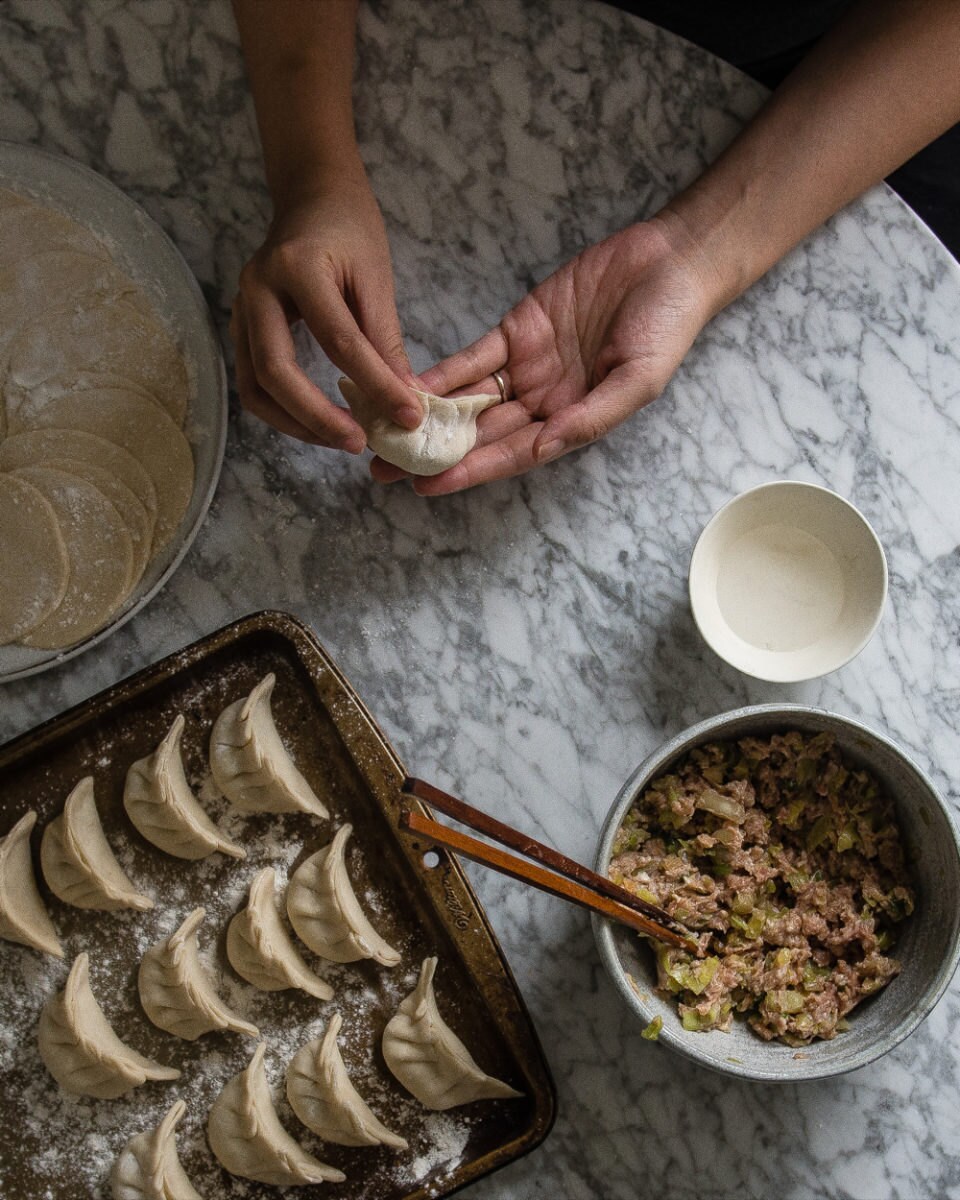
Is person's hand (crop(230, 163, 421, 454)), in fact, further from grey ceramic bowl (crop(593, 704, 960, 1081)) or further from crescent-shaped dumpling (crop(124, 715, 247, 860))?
grey ceramic bowl (crop(593, 704, 960, 1081))

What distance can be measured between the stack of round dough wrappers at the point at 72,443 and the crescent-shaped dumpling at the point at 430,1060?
956mm

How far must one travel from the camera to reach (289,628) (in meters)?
2.07

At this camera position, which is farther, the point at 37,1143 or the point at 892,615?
the point at 892,615

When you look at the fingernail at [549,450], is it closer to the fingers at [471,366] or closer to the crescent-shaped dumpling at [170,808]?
the fingers at [471,366]

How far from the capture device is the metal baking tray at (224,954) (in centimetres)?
205

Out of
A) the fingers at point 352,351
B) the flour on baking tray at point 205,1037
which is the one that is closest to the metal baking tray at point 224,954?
the flour on baking tray at point 205,1037

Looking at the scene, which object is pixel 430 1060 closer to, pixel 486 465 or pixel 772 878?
pixel 772 878

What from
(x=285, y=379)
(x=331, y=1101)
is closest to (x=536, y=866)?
(x=331, y=1101)

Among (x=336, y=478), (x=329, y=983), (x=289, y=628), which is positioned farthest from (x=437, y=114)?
(x=329, y=983)

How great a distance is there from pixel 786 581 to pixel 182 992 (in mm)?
1381

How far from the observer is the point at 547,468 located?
2.23 metres

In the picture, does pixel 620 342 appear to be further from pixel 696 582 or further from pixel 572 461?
pixel 696 582

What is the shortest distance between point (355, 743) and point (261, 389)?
694mm

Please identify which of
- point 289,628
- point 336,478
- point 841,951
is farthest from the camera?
point 336,478
